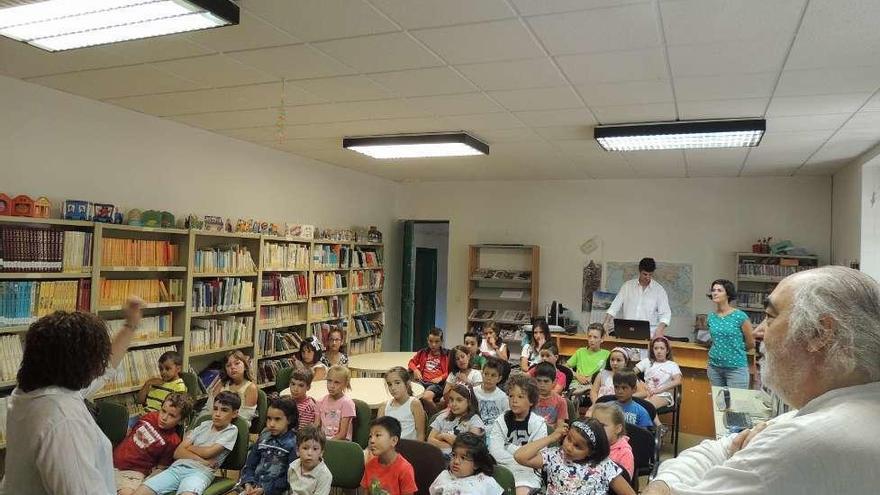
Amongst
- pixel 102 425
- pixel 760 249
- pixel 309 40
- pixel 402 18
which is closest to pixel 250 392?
pixel 102 425

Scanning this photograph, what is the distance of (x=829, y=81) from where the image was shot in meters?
3.40

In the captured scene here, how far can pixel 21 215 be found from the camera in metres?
3.84

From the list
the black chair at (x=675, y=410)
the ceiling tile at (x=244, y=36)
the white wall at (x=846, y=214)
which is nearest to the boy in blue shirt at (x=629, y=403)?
the black chair at (x=675, y=410)

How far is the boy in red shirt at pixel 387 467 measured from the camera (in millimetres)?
3049

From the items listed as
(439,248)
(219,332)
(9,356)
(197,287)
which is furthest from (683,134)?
(439,248)

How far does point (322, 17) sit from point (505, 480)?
8.42 ft

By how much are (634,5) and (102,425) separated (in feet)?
13.5

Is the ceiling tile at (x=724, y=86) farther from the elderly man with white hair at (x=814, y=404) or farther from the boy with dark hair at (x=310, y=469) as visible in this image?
the boy with dark hair at (x=310, y=469)

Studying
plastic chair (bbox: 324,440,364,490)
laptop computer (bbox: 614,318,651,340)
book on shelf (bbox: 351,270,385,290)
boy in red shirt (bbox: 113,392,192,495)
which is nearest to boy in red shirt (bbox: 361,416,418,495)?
plastic chair (bbox: 324,440,364,490)

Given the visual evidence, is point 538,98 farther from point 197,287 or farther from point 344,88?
point 197,287

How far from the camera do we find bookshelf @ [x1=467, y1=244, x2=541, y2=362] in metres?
8.03

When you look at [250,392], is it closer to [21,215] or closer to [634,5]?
[21,215]

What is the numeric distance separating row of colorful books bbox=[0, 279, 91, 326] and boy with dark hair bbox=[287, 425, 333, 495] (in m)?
2.17

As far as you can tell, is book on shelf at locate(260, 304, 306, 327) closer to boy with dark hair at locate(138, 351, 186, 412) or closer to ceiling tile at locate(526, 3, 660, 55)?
boy with dark hair at locate(138, 351, 186, 412)
